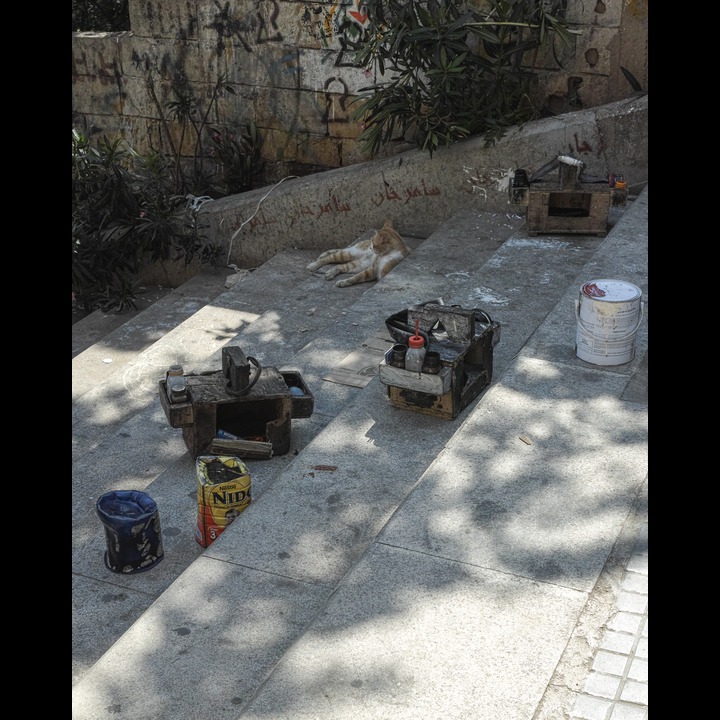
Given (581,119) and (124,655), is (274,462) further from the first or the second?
(581,119)

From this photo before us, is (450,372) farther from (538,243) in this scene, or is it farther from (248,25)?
(248,25)

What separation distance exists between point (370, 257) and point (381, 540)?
4619 mm

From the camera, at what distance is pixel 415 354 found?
5371 millimetres

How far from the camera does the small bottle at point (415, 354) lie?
5359 millimetres

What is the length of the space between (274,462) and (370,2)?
4.88 metres

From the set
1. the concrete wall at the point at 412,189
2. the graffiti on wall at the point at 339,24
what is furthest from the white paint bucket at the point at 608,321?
the graffiti on wall at the point at 339,24

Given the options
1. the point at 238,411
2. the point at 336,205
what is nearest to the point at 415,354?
the point at 238,411

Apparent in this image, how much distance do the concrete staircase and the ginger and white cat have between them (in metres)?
1.08

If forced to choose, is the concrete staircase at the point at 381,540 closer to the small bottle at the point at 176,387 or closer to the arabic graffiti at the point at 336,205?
the small bottle at the point at 176,387

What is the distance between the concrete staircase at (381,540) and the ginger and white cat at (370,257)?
108 centimetres

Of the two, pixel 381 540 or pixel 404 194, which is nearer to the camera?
pixel 381 540

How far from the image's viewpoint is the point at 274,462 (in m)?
5.61

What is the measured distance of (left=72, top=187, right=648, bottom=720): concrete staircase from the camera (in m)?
3.57
